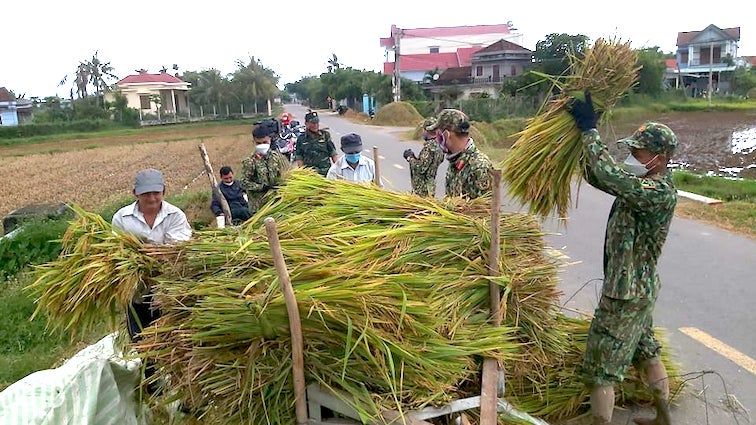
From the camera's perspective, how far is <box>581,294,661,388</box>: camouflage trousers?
308 centimetres

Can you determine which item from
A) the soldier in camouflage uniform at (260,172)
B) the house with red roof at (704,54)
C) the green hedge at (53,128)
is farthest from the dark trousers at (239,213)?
the house with red roof at (704,54)

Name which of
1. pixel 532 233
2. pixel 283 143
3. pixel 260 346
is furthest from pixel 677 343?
pixel 283 143

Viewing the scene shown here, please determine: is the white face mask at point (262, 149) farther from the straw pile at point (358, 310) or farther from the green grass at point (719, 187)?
the green grass at point (719, 187)

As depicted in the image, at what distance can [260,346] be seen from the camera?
2.35 m

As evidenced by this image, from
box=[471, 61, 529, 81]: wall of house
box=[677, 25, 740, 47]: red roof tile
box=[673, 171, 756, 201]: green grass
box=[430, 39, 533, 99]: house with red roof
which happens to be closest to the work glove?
box=[673, 171, 756, 201]: green grass

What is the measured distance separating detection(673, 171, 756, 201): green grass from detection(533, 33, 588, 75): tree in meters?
2.86

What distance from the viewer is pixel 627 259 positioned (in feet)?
9.96

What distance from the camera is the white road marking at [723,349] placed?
4016 millimetres

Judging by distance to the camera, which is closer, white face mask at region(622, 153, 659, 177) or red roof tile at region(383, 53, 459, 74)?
white face mask at region(622, 153, 659, 177)

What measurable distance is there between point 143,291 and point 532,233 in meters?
1.88

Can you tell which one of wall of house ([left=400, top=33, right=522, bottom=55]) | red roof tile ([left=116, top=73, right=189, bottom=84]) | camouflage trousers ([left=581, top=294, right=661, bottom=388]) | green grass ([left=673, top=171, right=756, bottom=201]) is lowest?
green grass ([left=673, top=171, right=756, bottom=201])

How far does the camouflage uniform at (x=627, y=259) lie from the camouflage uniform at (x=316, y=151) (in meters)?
4.93

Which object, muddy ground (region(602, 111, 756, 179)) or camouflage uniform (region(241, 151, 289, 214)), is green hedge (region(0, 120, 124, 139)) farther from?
camouflage uniform (region(241, 151, 289, 214))

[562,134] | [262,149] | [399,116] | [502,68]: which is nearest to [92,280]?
[562,134]
